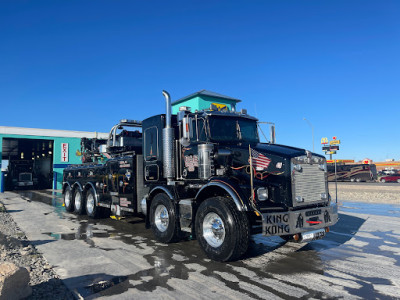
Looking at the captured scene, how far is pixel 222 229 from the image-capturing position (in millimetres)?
5426

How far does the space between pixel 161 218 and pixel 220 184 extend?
244 cm

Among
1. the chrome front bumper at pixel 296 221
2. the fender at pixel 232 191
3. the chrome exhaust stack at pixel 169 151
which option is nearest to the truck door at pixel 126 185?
the chrome exhaust stack at pixel 169 151

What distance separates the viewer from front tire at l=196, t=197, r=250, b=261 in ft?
16.7

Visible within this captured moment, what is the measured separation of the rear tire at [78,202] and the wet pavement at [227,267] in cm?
304

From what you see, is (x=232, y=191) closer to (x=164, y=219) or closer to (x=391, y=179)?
(x=164, y=219)

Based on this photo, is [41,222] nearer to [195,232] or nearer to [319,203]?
[195,232]

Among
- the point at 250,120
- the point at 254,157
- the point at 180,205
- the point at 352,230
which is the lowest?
the point at 352,230

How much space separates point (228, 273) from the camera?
4809 millimetres

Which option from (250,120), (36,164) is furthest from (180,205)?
(36,164)

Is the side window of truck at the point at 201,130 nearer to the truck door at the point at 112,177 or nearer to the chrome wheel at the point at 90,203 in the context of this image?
the truck door at the point at 112,177

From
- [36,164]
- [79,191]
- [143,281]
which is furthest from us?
[36,164]

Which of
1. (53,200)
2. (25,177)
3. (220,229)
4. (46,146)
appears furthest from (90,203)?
(46,146)

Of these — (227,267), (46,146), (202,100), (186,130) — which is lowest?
(227,267)

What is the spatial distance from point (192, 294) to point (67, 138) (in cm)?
2844
